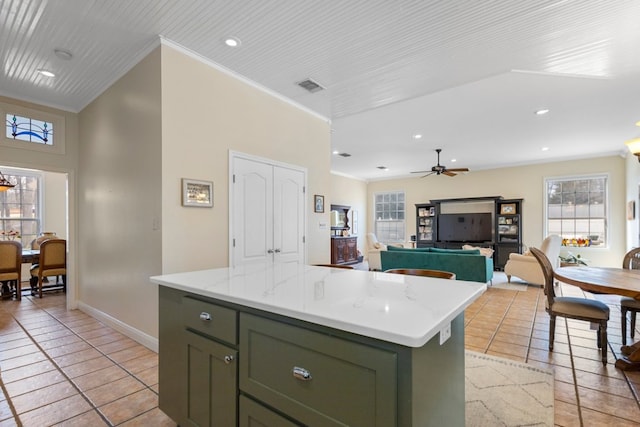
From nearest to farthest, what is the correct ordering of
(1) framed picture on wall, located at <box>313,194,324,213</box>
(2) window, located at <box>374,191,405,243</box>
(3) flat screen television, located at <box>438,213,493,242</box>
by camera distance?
(1) framed picture on wall, located at <box>313,194,324,213</box>
(3) flat screen television, located at <box>438,213,493,242</box>
(2) window, located at <box>374,191,405,243</box>

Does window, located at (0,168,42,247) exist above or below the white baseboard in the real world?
above

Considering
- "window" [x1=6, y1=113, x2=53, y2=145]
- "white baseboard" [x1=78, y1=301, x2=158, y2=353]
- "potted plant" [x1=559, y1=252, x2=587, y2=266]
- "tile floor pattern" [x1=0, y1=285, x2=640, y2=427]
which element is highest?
"window" [x1=6, y1=113, x2=53, y2=145]

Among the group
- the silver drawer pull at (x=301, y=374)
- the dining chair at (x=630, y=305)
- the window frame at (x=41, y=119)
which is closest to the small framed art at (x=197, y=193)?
the silver drawer pull at (x=301, y=374)

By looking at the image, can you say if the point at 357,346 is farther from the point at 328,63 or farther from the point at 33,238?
the point at 33,238

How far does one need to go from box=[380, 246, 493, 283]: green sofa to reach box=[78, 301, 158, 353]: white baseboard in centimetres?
416

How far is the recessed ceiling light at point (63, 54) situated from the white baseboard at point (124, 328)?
2825mm

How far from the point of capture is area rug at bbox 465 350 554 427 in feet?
6.29

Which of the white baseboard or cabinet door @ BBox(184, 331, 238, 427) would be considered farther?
the white baseboard

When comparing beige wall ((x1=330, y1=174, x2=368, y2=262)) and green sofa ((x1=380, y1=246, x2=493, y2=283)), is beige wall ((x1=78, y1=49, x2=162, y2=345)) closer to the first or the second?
green sofa ((x1=380, y1=246, x2=493, y2=283))

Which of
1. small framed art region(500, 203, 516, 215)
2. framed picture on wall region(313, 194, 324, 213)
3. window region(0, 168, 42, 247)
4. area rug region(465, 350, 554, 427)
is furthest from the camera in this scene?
small framed art region(500, 203, 516, 215)

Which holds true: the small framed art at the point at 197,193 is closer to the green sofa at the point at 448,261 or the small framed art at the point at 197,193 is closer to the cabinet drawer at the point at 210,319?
the cabinet drawer at the point at 210,319

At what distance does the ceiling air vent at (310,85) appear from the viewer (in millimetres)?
3697

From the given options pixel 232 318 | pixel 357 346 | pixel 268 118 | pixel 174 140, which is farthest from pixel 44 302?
pixel 357 346

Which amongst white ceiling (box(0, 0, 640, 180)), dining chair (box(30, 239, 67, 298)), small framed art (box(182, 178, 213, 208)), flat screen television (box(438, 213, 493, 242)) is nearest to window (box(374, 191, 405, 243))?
flat screen television (box(438, 213, 493, 242))
